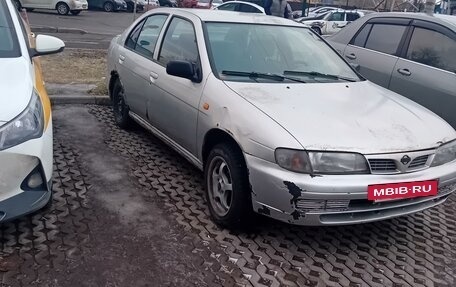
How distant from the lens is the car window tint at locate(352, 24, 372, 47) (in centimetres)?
616

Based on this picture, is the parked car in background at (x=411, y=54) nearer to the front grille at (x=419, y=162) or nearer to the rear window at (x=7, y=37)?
the front grille at (x=419, y=162)

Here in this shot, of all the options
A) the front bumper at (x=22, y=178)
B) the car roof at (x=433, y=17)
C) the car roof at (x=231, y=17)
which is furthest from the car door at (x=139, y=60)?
the car roof at (x=433, y=17)

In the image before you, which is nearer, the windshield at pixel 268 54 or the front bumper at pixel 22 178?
the front bumper at pixel 22 178

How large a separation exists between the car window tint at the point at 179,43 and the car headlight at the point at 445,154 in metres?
2.00

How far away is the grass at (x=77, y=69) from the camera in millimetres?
7592

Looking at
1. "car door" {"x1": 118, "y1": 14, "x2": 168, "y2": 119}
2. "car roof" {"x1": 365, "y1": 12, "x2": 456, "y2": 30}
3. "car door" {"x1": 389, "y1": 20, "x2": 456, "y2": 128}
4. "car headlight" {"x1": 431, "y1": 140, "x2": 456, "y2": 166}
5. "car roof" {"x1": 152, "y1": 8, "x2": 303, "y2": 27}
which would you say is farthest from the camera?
"car roof" {"x1": 365, "y1": 12, "x2": 456, "y2": 30}

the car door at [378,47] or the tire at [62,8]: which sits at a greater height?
the car door at [378,47]

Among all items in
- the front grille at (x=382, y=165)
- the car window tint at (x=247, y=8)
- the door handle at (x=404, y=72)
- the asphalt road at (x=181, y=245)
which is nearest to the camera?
the asphalt road at (x=181, y=245)

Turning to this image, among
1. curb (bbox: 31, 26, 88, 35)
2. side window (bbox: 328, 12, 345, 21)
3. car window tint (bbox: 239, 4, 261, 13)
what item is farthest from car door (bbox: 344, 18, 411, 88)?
side window (bbox: 328, 12, 345, 21)

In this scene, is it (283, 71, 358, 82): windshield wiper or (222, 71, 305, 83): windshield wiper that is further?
(283, 71, 358, 82): windshield wiper

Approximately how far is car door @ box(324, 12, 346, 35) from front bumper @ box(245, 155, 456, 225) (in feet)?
66.0

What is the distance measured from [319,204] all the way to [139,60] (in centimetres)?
277

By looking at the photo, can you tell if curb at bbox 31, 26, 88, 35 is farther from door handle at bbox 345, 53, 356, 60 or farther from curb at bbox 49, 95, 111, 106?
door handle at bbox 345, 53, 356, 60

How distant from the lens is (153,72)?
4605mm
